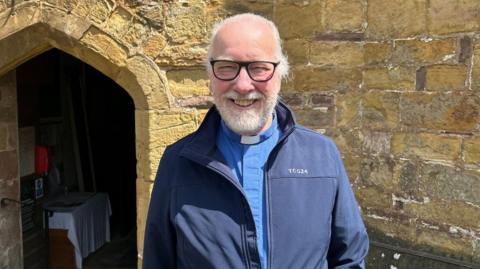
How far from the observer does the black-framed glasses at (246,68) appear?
153 centimetres

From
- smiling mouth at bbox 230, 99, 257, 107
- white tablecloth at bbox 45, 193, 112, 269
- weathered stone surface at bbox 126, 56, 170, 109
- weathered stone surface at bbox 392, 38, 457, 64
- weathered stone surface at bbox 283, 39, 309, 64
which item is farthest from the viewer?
white tablecloth at bbox 45, 193, 112, 269

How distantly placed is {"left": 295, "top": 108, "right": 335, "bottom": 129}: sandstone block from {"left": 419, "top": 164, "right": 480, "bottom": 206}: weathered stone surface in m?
0.71

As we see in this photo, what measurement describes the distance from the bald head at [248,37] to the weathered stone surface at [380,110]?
1.64 m

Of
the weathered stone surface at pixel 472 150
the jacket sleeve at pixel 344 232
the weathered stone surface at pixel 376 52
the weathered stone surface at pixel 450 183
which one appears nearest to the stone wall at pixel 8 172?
the weathered stone surface at pixel 376 52

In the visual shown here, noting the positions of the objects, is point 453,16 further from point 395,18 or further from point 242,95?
point 242,95

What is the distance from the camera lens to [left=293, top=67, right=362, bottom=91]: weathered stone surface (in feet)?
10.3

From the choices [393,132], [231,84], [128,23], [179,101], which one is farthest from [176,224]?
[393,132]

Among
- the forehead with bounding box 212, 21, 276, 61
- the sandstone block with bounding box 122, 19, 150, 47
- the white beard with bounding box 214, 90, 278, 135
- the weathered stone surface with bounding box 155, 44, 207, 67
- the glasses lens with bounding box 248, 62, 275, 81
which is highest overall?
the sandstone block with bounding box 122, 19, 150, 47

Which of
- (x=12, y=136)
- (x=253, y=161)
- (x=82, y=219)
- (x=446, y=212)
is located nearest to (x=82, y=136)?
(x=82, y=219)

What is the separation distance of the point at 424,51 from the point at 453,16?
254 mm

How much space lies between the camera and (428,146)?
113 inches

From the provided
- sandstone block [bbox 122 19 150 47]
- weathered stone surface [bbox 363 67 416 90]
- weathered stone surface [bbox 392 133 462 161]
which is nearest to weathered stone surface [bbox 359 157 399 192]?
weathered stone surface [bbox 392 133 462 161]

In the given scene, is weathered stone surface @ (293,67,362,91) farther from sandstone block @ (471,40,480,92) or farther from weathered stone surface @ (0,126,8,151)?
weathered stone surface @ (0,126,8,151)

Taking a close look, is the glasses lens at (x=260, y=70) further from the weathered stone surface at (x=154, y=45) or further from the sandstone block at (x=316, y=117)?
the sandstone block at (x=316, y=117)
